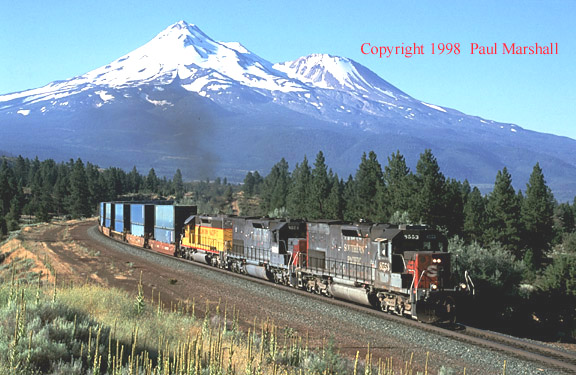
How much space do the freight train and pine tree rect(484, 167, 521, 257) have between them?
1798 inches

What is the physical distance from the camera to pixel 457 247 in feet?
136

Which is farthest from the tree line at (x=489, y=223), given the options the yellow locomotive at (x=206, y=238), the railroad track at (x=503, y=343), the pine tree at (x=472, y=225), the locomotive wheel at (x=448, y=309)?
the yellow locomotive at (x=206, y=238)

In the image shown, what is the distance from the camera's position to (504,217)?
7262 centimetres

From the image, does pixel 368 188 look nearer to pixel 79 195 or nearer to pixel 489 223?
pixel 489 223

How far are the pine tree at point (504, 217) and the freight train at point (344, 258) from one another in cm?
4566

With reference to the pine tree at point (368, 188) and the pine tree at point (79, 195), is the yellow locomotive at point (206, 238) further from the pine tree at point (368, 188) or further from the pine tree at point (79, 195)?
the pine tree at point (79, 195)

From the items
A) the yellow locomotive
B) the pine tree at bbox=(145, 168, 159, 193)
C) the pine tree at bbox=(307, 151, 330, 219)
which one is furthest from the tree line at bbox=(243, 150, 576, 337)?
the pine tree at bbox=(145, 168, 159, 193)

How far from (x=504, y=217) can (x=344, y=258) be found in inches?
2142

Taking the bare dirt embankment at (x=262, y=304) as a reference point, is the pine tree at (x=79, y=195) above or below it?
above

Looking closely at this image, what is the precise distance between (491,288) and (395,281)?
18.1m

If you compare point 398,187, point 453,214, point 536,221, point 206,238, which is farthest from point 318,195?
point 206,238

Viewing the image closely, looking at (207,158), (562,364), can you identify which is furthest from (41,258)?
(207,158)

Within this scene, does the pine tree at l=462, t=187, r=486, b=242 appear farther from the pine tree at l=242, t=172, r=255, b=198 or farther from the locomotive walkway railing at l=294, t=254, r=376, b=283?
the pine tree at l=242, t=172, r=255, b=198

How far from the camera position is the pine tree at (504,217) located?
237ft
